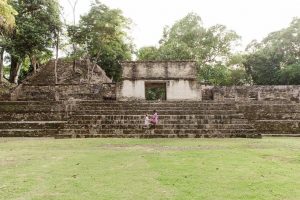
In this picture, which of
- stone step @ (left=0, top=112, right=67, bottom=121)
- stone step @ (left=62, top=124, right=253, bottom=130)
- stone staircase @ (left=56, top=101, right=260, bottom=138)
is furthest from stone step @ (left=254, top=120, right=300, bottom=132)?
stone step @ (left=0, top=112, right=67, bottom=121)

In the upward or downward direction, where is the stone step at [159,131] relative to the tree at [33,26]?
downward

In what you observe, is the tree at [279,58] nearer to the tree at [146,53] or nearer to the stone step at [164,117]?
the tree at [146,53]

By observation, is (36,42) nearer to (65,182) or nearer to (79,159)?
(79,159)

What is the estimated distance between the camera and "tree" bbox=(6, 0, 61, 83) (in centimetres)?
1930

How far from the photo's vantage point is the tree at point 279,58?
90.4ft

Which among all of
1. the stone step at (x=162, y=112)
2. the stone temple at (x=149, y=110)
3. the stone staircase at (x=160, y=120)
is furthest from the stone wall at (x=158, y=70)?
the stone step at (x=162, y=112)

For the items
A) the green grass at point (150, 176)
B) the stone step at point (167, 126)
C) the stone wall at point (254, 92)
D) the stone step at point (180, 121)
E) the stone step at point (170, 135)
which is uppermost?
the stone wall at point (254, 92)

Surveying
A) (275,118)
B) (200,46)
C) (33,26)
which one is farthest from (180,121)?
(200,46)

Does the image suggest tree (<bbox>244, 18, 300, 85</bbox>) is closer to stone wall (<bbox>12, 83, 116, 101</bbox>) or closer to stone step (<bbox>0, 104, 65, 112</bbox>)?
stone wall (<bbox>12, 83, 116, 101</bbox>)

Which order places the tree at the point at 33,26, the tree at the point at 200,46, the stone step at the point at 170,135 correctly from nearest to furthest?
the stone step at the point at 170,135 → the tree at the point at 33,26 → the tree at the point at 200,46

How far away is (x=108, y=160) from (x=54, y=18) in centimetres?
1512

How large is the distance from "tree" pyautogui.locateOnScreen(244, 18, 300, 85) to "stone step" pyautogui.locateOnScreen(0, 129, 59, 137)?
1914cm

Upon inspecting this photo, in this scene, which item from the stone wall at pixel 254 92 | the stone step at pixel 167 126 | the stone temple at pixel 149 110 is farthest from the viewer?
the stone wall at pixel 254 92

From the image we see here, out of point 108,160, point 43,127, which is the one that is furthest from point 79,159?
point 43,127
